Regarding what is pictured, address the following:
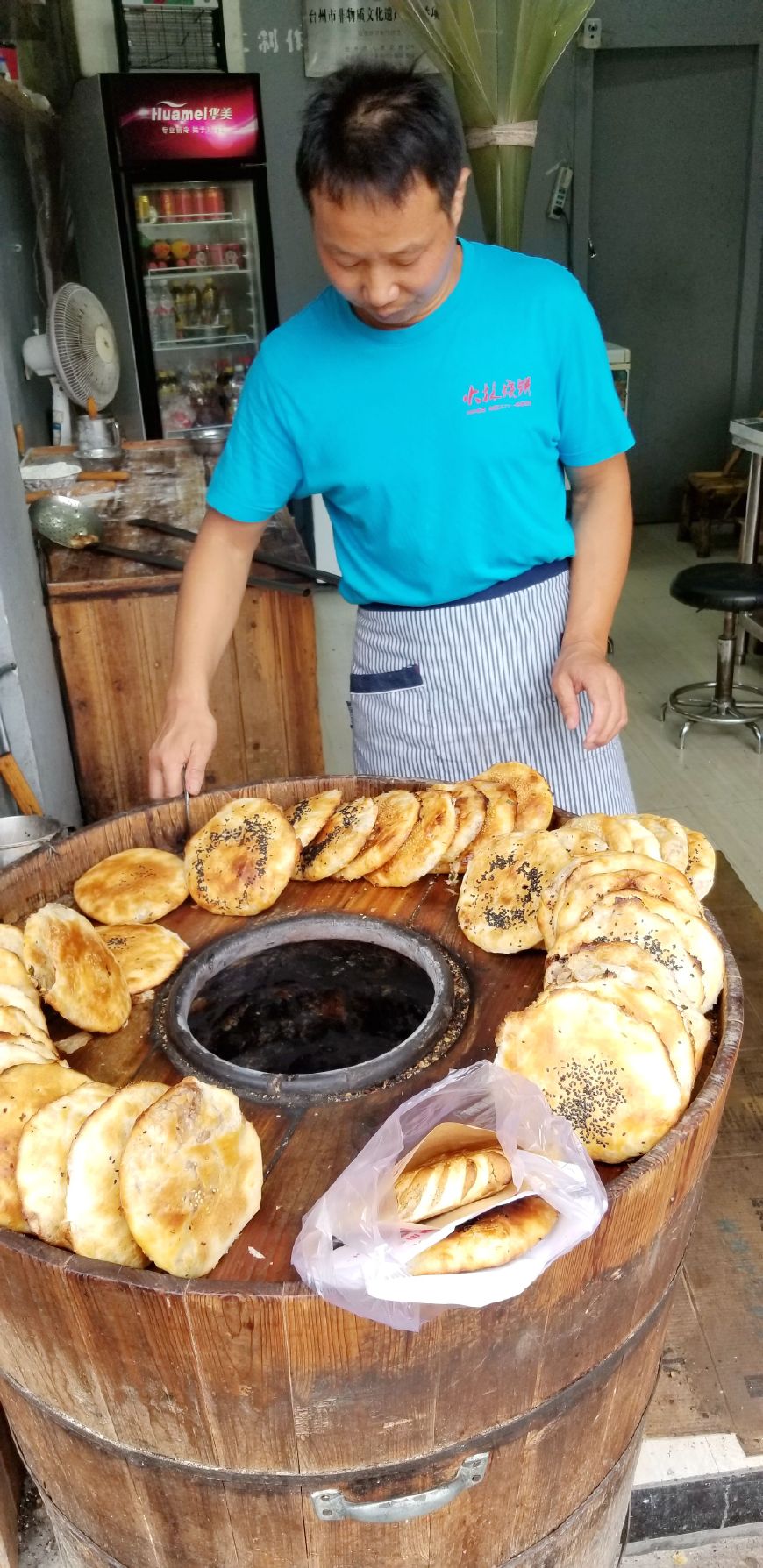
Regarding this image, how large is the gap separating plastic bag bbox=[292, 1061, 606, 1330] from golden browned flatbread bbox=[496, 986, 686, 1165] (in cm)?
6

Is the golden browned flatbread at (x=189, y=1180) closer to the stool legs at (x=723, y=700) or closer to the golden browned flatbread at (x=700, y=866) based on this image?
the golden browned flatbread at (x=700, y=866)

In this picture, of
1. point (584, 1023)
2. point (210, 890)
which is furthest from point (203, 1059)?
point (584, 1023)

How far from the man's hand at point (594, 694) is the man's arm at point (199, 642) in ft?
2.04

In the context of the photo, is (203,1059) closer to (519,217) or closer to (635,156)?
(519,217)

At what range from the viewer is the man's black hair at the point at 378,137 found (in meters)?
1.57

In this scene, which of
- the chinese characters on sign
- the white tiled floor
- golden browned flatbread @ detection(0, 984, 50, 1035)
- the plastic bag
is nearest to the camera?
the plastic bag

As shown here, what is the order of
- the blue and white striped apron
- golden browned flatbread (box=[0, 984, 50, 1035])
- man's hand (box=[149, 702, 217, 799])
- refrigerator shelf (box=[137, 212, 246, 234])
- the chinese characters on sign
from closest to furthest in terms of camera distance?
golden browned flatbread (box=[0, 984, 50, 1035]) < man's hand (box=[149, 702, 217, 799]) < the blue and white striped apron < refrigerator shelf (box=[137, 212, 246, 234]) < the chinese characters on sign

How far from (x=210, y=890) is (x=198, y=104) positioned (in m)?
A: 6.30

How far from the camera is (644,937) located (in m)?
1.28

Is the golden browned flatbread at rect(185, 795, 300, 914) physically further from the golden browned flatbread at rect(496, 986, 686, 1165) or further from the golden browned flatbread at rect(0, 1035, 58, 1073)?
the golden browned flatbread at rect(496, 986, 686, 1165)

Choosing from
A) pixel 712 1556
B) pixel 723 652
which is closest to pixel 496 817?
pixel 712 1556

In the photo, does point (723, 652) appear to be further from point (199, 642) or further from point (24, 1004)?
point (24, 1004)

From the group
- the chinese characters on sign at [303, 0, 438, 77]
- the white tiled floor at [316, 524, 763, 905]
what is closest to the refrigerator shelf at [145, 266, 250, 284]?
the chinese characters on sign at [303, 0, 438, 77]

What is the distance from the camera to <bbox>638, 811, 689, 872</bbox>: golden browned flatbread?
154 cm
